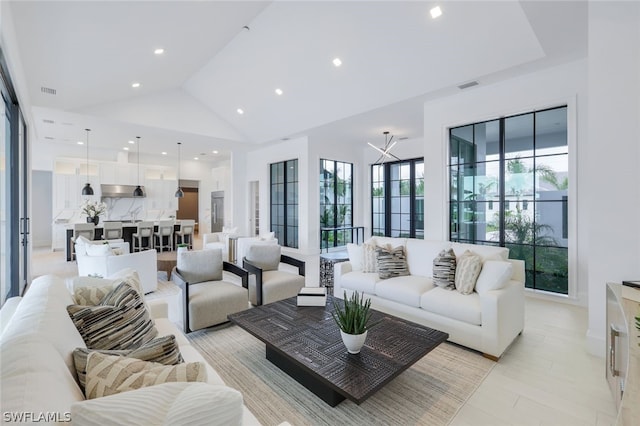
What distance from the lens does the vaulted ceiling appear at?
335cm

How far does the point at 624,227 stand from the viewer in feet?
8.57

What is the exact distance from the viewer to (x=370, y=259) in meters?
3.93

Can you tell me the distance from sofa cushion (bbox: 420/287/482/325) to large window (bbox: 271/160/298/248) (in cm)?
569

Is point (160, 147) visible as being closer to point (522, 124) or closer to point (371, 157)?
point (371, 157)

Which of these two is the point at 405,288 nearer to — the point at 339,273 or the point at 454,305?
the point at 454,305

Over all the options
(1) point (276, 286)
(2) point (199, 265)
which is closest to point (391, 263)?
(1) point (276, 286)

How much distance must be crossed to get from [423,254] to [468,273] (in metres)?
0.73

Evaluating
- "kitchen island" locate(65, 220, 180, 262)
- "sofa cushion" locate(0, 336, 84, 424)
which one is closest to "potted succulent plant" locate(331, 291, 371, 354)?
"sofa cushion" locate(0, 336, 84, 424)

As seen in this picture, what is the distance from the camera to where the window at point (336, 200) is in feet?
27.5

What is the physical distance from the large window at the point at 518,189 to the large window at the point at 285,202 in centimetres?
443

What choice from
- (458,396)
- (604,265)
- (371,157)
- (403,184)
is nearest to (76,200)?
(371,157)

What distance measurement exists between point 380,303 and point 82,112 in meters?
6.63

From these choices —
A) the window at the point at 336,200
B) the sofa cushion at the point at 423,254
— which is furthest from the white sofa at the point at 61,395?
the window at the point at 336,200

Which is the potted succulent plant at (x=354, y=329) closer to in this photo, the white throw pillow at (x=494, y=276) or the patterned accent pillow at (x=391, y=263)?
the white throw pillow at (x=494, y=276)
